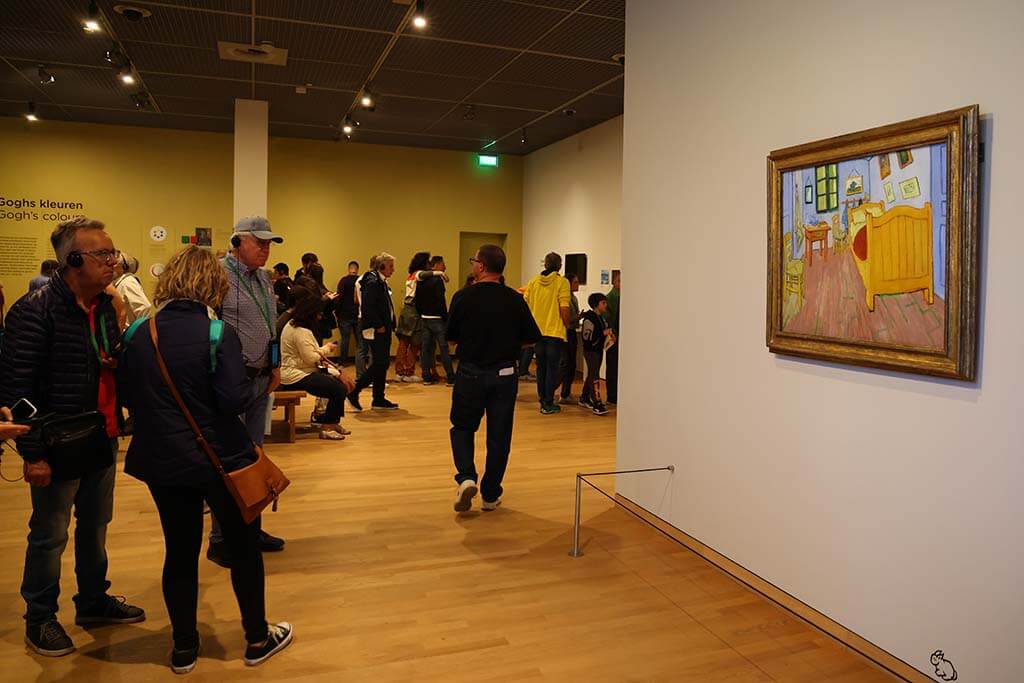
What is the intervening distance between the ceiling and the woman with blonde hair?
4480 mm

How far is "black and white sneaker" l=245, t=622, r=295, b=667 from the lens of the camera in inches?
116

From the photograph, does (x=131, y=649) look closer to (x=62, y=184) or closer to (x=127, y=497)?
(x=127, y=497)

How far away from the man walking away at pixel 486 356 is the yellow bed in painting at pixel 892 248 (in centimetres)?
211

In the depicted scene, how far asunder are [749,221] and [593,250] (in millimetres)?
7472

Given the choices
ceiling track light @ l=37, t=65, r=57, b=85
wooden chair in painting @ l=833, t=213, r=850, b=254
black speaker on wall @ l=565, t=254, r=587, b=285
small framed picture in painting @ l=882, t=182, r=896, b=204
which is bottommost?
wooden chair in painting @ l=833, t=213, r=850, b=254

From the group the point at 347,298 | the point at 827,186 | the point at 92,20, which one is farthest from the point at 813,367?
the point at 347,298

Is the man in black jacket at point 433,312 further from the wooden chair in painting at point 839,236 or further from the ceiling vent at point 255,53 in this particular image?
the wooden chair in painting at point 839,236

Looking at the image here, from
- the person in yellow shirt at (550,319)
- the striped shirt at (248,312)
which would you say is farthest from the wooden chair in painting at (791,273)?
the person in yellow shirt at (550,319)

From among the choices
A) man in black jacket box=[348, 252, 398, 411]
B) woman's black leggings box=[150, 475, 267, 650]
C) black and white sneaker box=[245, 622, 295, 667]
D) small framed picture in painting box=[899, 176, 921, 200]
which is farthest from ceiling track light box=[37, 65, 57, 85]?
small framed picture in painting box=[899, 176, 921, 200]

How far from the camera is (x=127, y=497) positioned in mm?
5156

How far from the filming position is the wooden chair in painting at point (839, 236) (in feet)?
10.3

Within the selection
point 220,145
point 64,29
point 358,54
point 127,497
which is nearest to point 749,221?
point 127,497

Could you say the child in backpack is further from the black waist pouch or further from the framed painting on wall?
the black waist pouch

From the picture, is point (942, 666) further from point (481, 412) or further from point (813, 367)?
point (481, 412)
